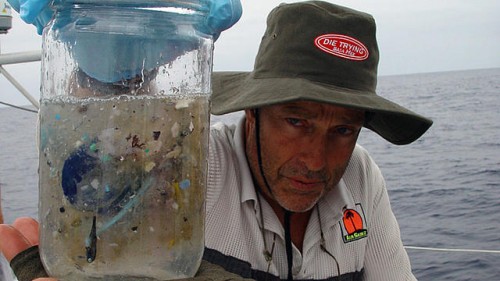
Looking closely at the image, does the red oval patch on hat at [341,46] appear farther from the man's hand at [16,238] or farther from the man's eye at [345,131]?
the man's hand at [16,238]

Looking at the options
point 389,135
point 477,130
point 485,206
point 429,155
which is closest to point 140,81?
point 389,135

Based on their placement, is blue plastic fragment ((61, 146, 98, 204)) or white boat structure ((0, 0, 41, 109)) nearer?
blue plastic fragment ((61, 146, 98, 204))

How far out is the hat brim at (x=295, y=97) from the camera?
1.58 metres

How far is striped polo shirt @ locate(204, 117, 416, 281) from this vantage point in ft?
5.95

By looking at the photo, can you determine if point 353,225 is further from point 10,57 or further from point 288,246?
point 10,57

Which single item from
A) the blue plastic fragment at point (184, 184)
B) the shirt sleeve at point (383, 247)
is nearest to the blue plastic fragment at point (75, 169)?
the blue plastic fragment at point (184, 184)

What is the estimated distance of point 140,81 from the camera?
873 mm

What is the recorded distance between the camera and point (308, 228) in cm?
194

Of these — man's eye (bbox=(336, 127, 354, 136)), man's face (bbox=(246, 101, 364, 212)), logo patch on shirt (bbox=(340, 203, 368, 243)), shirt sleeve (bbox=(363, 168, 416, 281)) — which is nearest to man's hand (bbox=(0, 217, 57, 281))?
man's face (bbox=(246, 101, 364, 212))

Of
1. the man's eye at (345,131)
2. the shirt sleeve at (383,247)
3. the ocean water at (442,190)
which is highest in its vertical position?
the man's eye at (345,131)

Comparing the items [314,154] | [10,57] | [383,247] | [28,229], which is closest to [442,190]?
[10,57]

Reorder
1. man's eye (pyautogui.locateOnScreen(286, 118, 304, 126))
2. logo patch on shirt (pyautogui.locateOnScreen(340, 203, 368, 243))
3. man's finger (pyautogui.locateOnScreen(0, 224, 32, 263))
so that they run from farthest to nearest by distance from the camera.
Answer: logo patch on shirt (pyautogui.locateOnScreen(340, 203, 368, 243))
man's eye (pyautogui.locateOnScreen(286, 118, 304, 126))
man's finger (pyautogui.locateOnScreen(0, 224, 32, 263))

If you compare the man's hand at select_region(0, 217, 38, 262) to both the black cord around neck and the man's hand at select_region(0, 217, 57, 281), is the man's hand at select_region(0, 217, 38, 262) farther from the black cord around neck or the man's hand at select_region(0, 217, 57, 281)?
the black cord around neck

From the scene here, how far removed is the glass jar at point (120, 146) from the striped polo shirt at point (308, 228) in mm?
878
